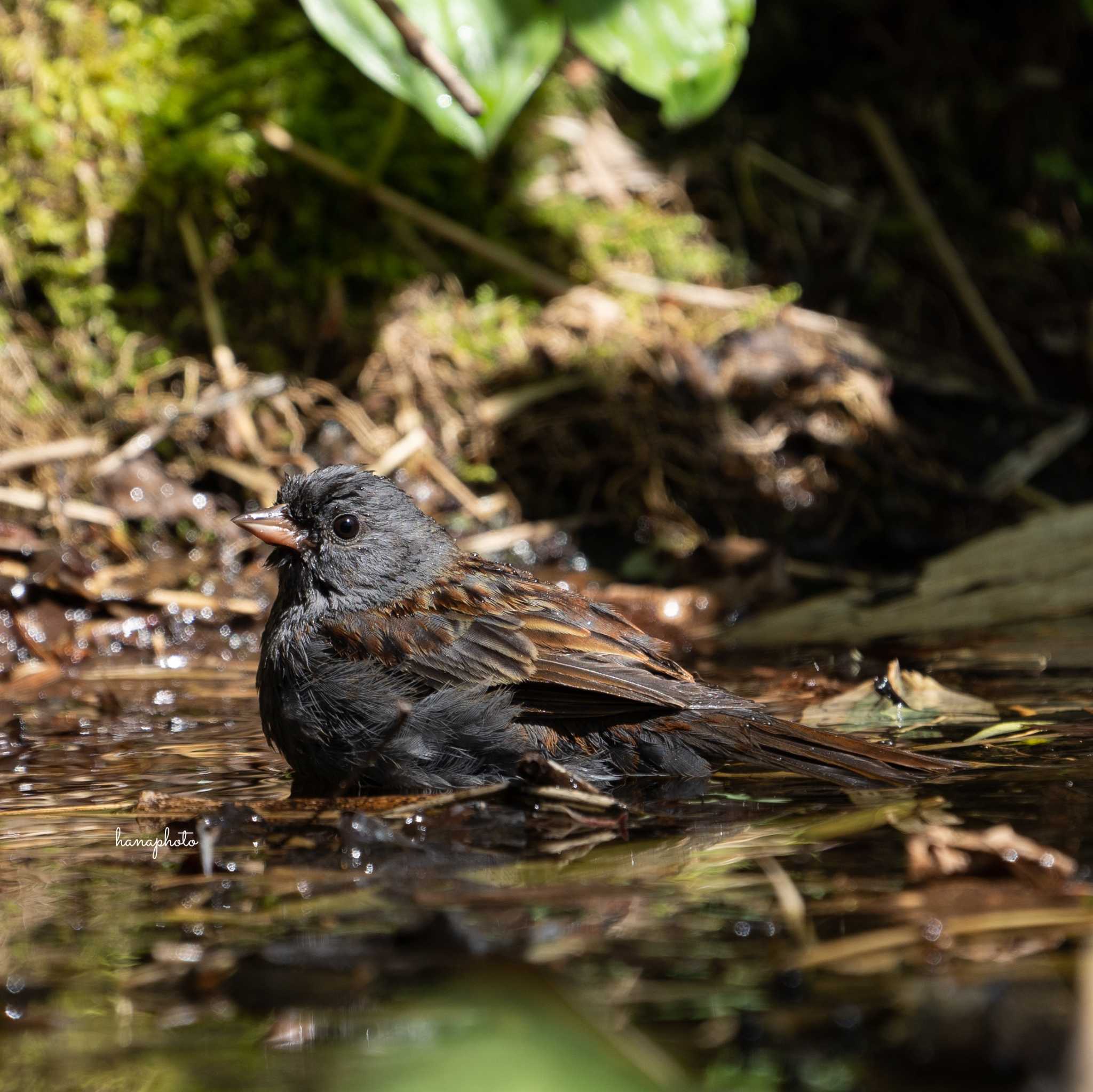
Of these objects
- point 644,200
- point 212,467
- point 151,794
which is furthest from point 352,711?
point 644,200

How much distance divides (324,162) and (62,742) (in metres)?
3.42

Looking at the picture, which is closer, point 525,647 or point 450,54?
point 525,647

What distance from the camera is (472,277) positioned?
22.6 feet

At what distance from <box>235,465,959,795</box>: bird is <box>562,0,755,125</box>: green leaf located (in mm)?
2686

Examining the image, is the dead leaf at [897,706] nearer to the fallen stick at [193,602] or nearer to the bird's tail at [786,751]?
the bird's tail at [786,751]

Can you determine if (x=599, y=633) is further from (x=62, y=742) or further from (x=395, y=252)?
(x=395, y=252)

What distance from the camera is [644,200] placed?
7426mm

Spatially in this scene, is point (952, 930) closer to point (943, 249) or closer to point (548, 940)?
point (548, 940)

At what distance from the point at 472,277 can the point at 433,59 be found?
2135 mm

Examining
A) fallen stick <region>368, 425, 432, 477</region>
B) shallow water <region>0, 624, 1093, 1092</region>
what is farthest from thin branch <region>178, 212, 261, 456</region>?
shallow water <region>0, 624, 1093, 1092</region>

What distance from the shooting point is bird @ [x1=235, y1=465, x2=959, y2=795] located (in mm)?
3400

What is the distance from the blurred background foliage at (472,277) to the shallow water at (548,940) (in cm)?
319

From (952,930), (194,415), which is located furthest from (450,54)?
(952,930)

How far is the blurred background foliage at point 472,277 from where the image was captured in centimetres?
624
